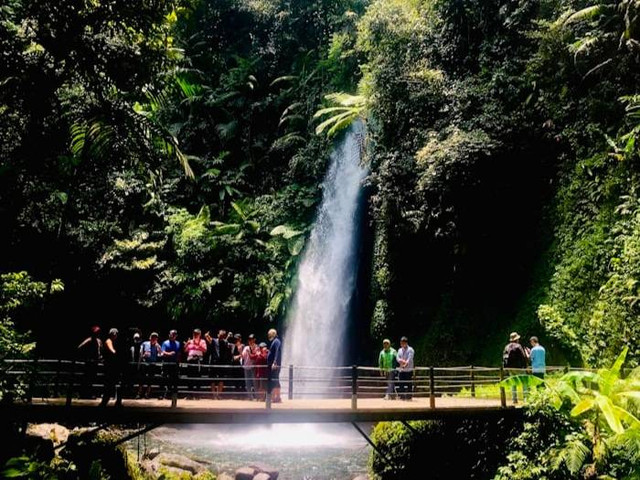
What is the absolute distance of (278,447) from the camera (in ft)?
51.5

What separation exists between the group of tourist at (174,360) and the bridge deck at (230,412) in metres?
0.32

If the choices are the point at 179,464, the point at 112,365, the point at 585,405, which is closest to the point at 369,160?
the point at 179,464

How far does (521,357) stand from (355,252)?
9.68 meters

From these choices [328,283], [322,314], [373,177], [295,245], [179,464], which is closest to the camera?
[179,464]

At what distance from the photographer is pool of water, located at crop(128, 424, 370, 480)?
1345 centimetres

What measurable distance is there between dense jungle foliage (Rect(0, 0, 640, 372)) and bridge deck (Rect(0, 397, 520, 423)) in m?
2.80

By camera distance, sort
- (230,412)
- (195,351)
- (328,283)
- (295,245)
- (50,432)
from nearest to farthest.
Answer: (230,412) < (195,351) < (50,432) < (328,283) < (295,245)

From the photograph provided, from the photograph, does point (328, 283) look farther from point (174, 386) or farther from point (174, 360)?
point (174, 386)

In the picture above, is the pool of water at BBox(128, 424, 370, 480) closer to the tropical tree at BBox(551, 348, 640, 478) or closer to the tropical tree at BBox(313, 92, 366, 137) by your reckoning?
the tropical tree at BBox(551, 348, 640, 478)

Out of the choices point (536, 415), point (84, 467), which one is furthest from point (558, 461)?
point (84, 467)

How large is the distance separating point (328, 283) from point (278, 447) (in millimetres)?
6070

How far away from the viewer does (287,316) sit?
776 inches

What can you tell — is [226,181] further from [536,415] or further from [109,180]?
[536,415]

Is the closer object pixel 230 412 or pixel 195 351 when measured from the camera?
pixel 230 412
